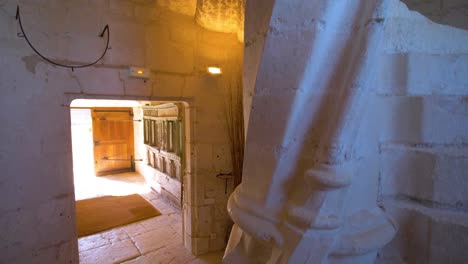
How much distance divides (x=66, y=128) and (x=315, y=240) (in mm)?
2015

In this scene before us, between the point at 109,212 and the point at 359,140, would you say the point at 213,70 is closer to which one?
the point at 359,140

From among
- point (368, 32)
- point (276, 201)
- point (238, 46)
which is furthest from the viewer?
point (238, 46)

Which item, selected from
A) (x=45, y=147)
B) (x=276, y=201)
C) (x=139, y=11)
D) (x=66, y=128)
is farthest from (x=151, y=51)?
(x=276, y=201)

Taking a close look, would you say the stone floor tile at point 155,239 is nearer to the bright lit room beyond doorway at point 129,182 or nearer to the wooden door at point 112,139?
the bright lit room beyond doorway at point 129,182

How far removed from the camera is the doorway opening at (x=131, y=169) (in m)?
2.92

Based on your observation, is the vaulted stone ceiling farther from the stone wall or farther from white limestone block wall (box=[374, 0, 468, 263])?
white limestone block wall (box=[374, 0, 468, 263])

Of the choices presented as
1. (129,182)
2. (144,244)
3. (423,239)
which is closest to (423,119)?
(423,239)

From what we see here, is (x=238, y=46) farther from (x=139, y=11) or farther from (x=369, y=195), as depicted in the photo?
(x=369, y=195)

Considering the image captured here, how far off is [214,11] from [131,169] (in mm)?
4870

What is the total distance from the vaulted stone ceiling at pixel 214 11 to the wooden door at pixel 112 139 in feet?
12.1

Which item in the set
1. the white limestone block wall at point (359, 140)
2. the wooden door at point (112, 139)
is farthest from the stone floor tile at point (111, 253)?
the wooden door at point (112, 139)

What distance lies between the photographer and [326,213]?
574mm

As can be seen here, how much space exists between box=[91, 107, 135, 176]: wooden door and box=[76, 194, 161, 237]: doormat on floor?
1.60 m

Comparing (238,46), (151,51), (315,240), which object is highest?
(238,46)
